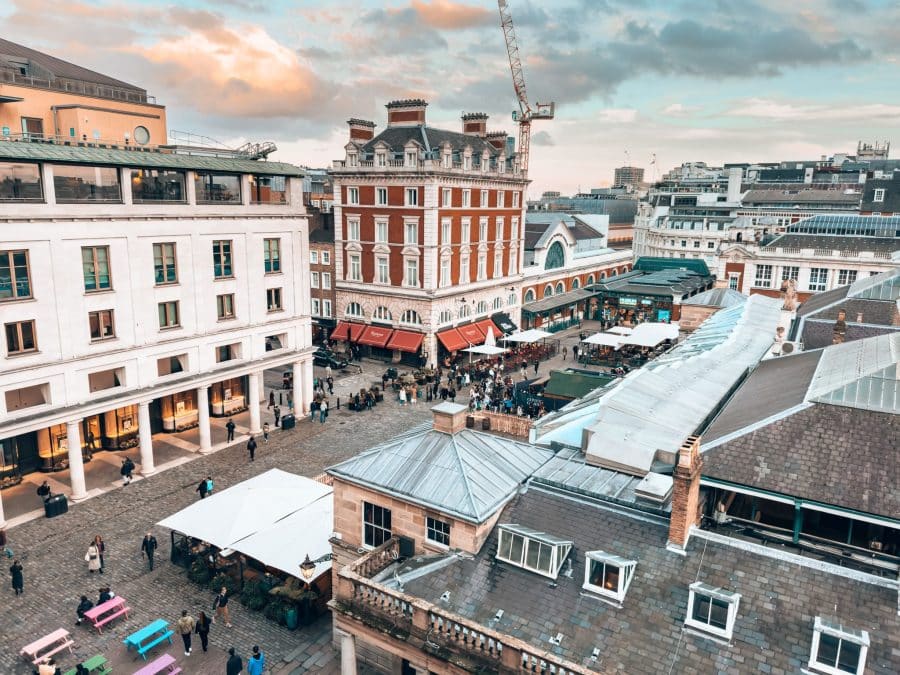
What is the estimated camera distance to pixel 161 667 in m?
17.4

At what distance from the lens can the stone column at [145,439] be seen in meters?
30.0

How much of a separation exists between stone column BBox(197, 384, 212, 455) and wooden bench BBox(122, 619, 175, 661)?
49.0 ft

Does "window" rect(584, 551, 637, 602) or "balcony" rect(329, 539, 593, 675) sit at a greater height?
"window" rect(584, 551, 637, 602)

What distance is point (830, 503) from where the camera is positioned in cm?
1400

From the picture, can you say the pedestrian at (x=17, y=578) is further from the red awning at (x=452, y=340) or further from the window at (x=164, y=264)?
the red awning at (x=452, y=340)

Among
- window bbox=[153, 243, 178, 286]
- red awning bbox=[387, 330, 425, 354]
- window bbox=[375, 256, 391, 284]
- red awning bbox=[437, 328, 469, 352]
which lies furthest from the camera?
window bbox=[375, 256, 391, 284]

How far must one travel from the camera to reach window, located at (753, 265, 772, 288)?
62.5 metres

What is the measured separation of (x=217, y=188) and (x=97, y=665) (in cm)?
2377

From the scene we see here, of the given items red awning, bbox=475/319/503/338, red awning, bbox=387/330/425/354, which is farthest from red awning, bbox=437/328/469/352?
red awning, bbox=475/319/503/338

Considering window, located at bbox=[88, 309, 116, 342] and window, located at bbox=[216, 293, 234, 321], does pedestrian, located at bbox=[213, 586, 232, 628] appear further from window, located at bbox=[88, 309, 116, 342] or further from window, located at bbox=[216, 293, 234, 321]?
window, located at bbox=[216, 293, 234, 321]

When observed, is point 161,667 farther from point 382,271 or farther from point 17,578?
point 382,271

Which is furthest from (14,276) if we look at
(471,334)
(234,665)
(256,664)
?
(471,334)

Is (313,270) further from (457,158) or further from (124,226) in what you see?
(124,226)

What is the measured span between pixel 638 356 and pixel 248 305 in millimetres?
32243
